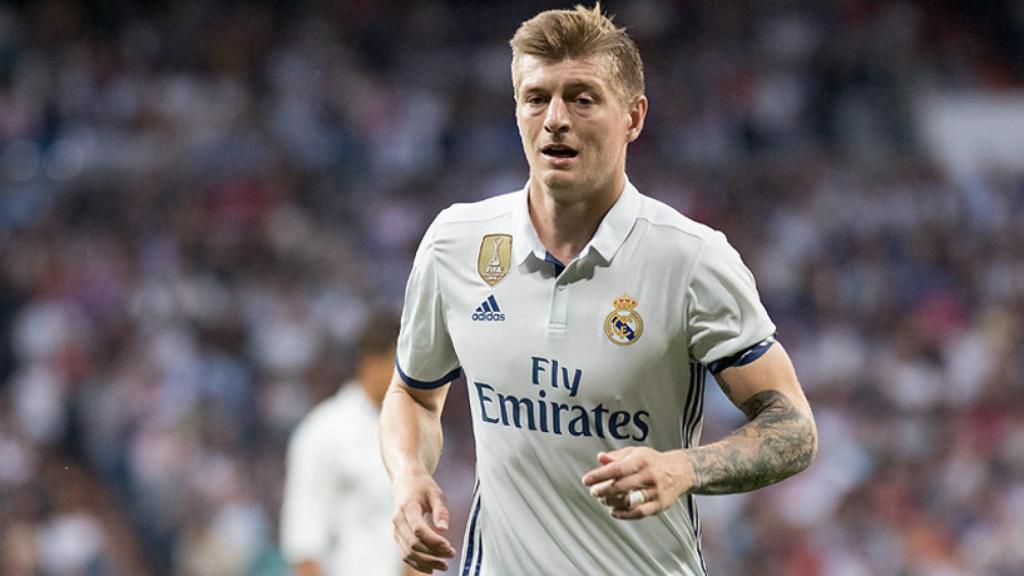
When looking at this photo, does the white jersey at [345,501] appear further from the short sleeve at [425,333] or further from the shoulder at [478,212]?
the shoulder at [478,212]

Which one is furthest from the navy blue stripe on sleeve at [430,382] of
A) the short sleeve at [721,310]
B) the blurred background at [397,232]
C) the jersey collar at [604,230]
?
the blurred background at [397,232]

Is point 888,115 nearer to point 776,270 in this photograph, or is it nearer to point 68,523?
point 776,270

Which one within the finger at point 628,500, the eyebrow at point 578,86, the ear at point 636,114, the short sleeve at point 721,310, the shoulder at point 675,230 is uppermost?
the eyebrow at point 578,86

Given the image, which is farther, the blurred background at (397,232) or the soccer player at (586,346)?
the blurred background at (397,232)

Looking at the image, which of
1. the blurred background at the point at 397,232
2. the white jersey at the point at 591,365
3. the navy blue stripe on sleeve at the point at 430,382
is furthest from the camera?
the blurred background at the point at 397,232

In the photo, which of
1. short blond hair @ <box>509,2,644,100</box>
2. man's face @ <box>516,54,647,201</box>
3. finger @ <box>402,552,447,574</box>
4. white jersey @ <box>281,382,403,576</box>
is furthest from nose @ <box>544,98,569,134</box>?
white jersey @ <box>281,382,403,576</box>

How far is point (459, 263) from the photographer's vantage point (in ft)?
12.7

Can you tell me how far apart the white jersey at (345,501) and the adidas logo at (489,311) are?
3.03 meters

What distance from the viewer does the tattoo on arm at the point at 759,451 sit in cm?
333

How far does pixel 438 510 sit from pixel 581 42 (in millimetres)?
1102

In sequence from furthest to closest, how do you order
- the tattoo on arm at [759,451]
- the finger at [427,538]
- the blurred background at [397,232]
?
the blurred background at [397,232]
the finger at [427,538]
the tattoo on arm at [759,451]

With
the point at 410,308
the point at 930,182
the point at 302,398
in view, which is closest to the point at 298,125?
the point at 302,398

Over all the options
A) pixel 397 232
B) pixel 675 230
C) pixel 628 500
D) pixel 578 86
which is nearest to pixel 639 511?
pixel 628 500

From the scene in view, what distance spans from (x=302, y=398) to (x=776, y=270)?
4043 mm
